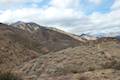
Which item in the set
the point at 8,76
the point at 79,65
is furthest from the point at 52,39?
the point at 8,76

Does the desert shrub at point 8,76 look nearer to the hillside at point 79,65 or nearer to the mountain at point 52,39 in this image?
the hillside at point 79,65

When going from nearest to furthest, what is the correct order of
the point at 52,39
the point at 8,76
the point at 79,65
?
the point at 8,76 < the point at 79,65 < the point at 52,39

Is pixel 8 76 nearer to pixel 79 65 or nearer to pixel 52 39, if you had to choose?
pixel 79 65

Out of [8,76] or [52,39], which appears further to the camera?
[52,39]

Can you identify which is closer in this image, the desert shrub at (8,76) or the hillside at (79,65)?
the desert shrub at (8,76)

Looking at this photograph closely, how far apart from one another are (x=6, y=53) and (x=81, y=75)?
46.1ft

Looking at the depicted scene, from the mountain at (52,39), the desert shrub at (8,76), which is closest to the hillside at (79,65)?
the desert shrub at (8,76)

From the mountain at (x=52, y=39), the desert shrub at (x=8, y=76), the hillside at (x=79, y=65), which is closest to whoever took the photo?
the desert shrub at (x=8, y=76)

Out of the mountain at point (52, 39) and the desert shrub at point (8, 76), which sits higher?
the mountain at point (52, 39)

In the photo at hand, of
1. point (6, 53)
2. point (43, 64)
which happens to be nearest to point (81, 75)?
point (43, 64)

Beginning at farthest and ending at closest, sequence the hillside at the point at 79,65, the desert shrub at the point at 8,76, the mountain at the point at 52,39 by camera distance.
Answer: the mountain at the point at 52,39, the hillside at the point at 79,65, the desert shrub at the point at 8,76

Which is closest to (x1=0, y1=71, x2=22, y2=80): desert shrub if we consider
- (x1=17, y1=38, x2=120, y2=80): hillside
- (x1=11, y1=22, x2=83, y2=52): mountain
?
(x1=17, y1=38, x2=120, y2=80): hillside

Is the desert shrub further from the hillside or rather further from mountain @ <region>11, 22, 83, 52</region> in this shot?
mountain @ <region>11, 22, 83, 52</region>

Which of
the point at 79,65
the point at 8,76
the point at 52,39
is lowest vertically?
the point at 8,76
